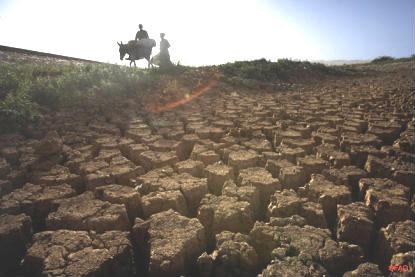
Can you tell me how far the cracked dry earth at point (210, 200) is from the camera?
88.2 inches

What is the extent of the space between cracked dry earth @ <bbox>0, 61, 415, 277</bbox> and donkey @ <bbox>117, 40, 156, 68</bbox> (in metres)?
8.51

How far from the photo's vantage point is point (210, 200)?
288 cm

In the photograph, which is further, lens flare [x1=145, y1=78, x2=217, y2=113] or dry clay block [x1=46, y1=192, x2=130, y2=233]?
lens flare [x1=145, y1=78, x2=217, y2=113]

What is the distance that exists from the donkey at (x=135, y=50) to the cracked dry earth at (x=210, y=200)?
27.9ft

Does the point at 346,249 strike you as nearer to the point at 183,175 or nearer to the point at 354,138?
the point at 183,175

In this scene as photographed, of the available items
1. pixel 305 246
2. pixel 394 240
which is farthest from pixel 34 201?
pixel 394 240

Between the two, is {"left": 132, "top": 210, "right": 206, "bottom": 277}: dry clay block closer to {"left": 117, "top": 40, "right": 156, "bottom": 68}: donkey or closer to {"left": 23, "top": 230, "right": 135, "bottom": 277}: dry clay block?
{"left": 23, "top": 230, "right": 135, "bottom": 277}: dry clay block

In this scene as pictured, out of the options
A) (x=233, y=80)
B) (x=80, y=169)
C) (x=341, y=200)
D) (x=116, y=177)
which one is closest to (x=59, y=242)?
(x=116, y=177)

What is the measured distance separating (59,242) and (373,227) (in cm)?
219

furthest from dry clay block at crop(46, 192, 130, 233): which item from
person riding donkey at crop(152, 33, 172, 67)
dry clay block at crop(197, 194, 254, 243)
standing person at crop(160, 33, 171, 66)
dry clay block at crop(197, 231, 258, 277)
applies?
standing person at crop(160, 33, 171, 66)

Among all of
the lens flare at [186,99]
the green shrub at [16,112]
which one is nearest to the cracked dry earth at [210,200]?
the green shrub at [16,112]

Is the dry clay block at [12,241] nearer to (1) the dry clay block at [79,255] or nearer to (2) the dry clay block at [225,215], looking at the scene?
(1) the dry clay block at [79,255]

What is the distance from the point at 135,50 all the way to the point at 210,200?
36.6 feet

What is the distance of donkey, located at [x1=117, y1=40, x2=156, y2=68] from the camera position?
13016 millimetres
